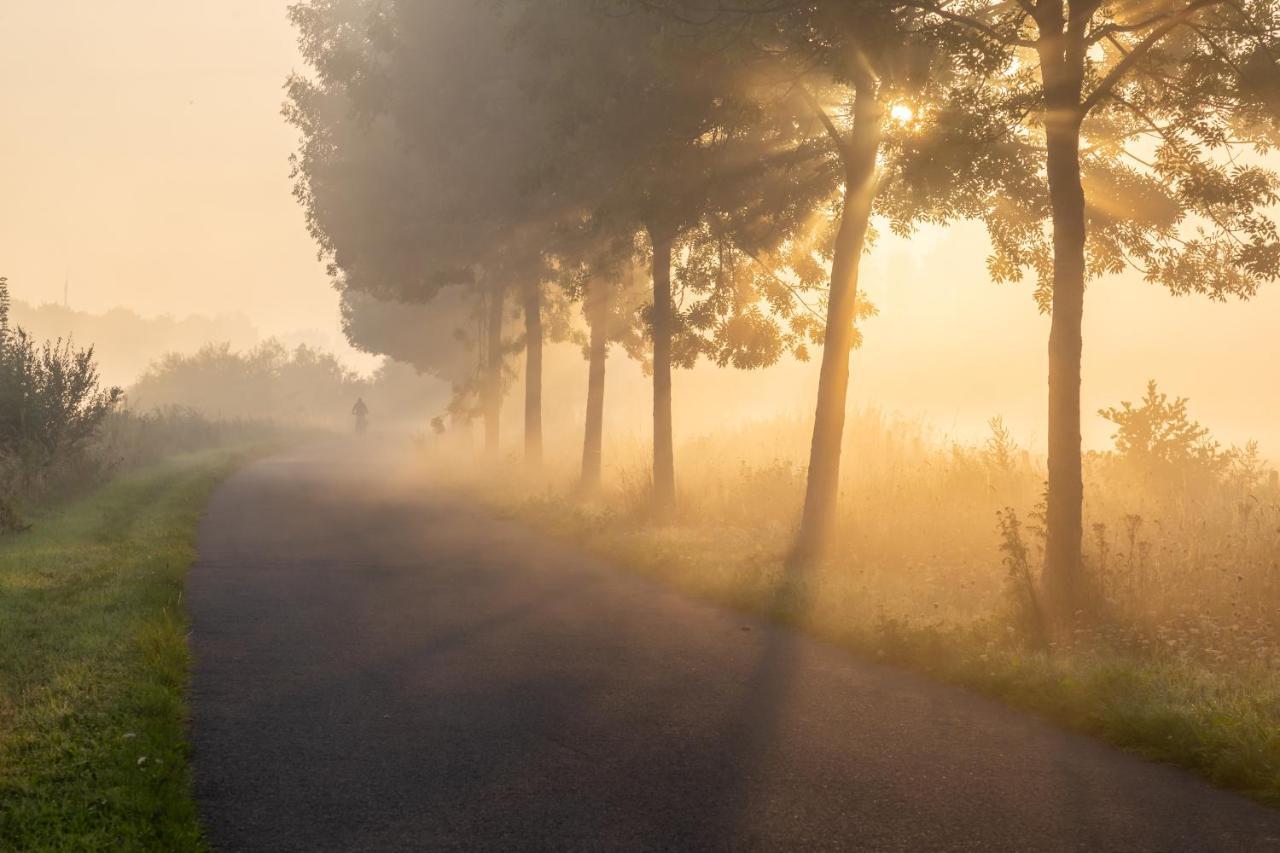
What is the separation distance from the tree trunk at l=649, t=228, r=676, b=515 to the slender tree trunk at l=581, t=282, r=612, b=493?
358 cm

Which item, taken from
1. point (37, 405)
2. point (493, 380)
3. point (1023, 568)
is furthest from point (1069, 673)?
point (493, 380)

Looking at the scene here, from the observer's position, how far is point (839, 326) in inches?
532

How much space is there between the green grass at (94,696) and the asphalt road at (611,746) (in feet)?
0.84

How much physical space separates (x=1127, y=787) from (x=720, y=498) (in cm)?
1205

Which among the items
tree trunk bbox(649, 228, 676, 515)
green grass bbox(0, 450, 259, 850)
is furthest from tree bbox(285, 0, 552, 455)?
green grass bbox(0, 450, 259, 850)

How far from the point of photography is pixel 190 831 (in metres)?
4.77

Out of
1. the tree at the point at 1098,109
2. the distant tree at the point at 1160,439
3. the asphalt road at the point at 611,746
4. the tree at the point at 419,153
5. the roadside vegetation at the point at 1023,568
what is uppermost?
the tree at the point at 419,153

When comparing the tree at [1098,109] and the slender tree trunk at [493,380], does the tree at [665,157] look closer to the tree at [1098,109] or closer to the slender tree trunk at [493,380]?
the tree at [1098,109]

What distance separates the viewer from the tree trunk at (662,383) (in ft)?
56.0

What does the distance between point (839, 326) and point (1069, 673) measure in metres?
6.86

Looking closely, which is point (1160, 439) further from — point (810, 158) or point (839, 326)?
point (810, 158)

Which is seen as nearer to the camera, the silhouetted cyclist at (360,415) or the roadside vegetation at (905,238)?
the roadside vegetation at (905,238)

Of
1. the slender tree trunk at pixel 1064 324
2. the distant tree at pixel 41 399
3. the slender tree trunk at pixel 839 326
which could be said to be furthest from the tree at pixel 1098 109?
the distant tree at pixel 41 399

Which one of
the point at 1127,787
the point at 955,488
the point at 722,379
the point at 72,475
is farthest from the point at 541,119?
the point at 722,379
